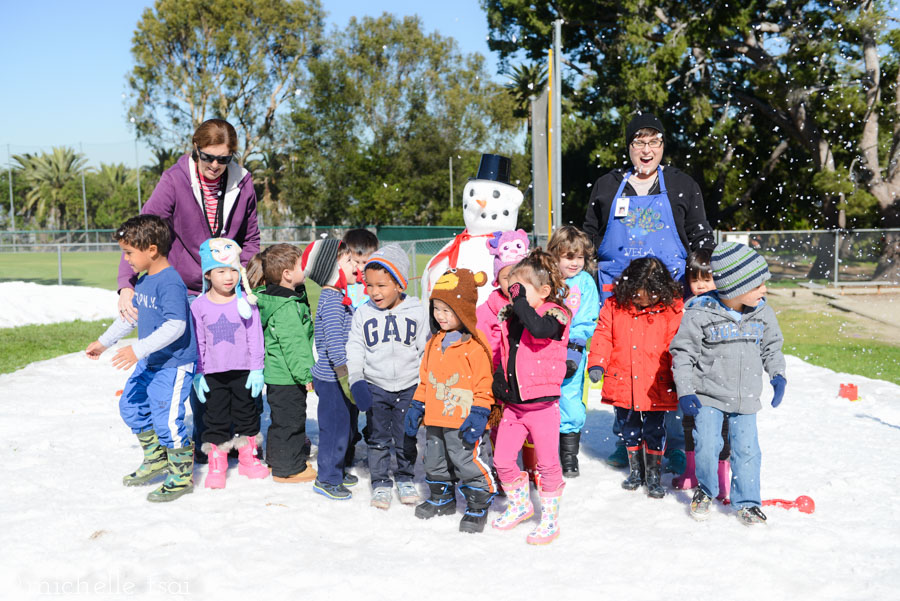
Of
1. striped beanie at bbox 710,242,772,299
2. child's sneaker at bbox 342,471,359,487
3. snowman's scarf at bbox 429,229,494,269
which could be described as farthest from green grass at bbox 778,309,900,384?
child's sneaker at bbox 342,471,359,487

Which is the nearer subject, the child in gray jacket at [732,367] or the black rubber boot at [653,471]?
the child in gray jacket at [732,367]

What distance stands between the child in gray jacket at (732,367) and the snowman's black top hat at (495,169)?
1852 millimetres

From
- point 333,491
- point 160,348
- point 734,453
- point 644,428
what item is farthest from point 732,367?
point 160,348

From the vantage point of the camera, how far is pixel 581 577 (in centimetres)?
338

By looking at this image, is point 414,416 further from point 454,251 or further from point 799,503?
point 799,503

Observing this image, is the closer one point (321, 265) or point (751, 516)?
point (751, 516)

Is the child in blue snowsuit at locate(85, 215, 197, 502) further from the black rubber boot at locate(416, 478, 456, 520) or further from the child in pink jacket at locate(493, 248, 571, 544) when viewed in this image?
the child in pink jacket at locate(493, 248, 571, 544)

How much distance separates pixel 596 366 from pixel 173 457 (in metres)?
2.70

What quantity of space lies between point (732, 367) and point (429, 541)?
1906 mm

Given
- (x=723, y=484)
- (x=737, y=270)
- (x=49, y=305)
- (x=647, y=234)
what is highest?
(x=647, y=234)

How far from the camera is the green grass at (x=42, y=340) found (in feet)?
32.1

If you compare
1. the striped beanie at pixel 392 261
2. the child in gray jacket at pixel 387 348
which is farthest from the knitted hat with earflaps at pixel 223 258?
the striped beanie at pixel 392 261

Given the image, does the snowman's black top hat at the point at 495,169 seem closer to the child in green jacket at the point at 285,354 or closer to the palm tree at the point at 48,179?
the child in green jacket at the point at 285,354

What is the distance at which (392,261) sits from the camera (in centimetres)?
430
